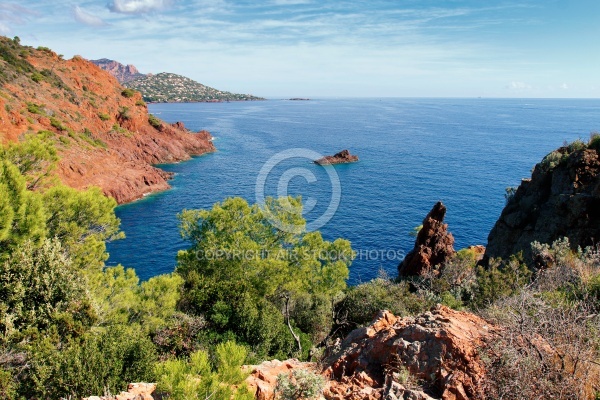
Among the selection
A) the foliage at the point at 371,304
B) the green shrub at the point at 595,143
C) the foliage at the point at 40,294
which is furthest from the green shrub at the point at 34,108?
the green shrub at the point at 595,143

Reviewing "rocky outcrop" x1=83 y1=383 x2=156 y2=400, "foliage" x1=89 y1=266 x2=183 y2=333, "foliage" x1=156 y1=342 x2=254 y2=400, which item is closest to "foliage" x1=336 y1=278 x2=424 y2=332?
"foliage" x1=89 y1=266 x2=183 y2=333

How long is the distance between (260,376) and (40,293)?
850 centimetres

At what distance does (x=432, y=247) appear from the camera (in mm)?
35156

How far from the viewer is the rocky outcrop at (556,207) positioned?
26.2 m

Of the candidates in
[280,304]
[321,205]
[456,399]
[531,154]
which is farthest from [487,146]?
[456,399]

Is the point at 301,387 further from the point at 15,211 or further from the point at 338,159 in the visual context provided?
the point at 338,159

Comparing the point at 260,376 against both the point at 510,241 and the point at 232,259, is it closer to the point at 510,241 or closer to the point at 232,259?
the point at 232,259

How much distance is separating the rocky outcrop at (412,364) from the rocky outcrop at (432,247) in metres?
24.9

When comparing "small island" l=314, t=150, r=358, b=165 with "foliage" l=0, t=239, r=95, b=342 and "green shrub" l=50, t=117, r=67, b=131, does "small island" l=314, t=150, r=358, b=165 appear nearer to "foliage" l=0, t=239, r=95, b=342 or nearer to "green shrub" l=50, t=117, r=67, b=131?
"green shrub" l=50, t=117, r=67, b=131

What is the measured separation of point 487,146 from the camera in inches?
4114

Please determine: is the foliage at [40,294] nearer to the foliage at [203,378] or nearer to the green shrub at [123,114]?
the foliage at [203,378]

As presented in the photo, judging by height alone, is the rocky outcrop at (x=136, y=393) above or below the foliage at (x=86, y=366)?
above

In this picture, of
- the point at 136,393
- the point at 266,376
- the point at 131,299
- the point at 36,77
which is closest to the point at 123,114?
the point at 36,77

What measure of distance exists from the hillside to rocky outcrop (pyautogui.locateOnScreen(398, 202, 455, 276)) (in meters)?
41.9
